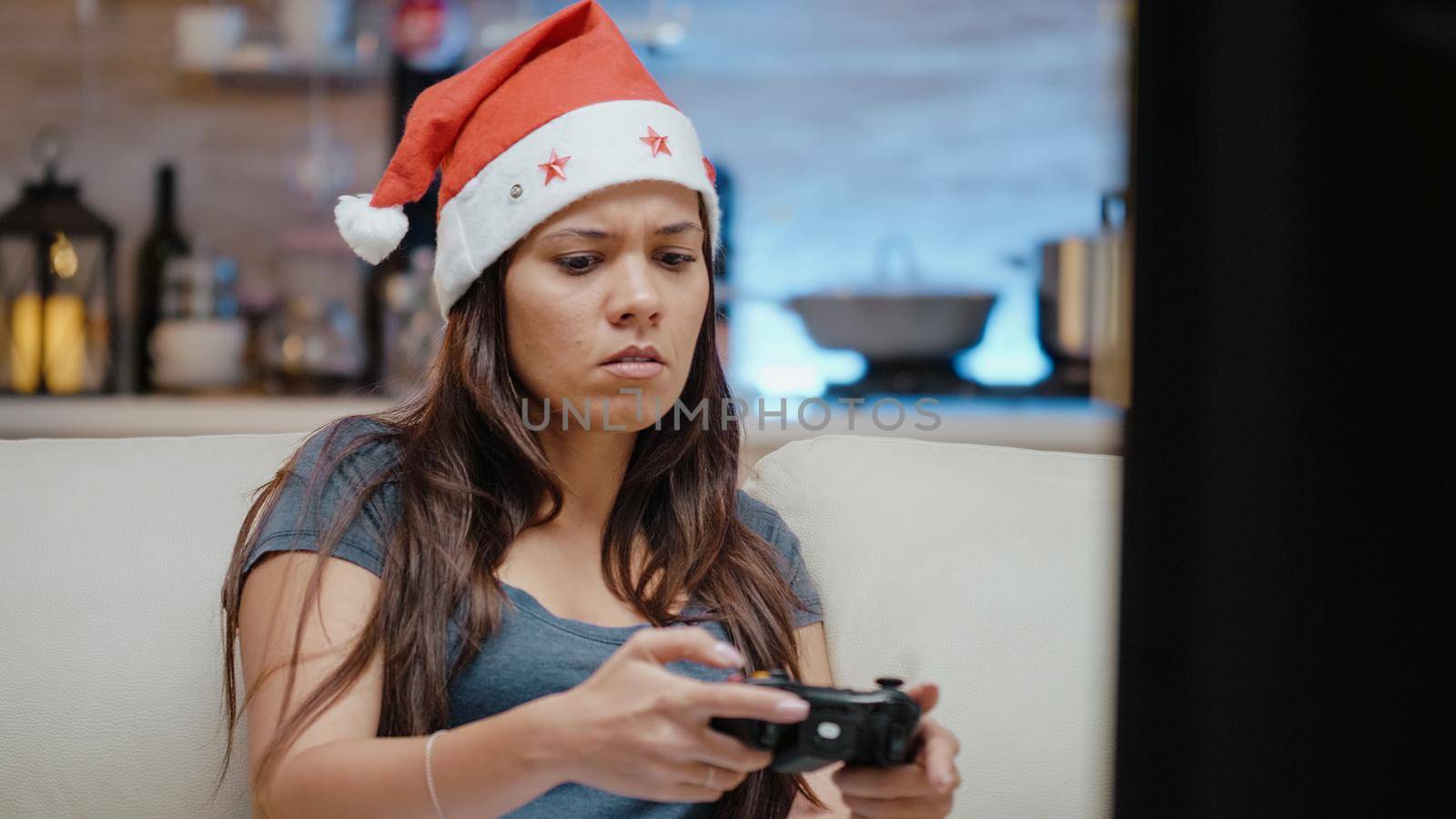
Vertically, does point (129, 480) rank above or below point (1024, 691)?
above

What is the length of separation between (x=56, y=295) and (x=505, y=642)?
1925mm

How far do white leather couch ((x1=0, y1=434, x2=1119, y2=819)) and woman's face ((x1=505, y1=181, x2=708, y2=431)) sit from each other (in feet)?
1.05

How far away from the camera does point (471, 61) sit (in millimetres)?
2590

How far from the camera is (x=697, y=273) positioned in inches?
45.1

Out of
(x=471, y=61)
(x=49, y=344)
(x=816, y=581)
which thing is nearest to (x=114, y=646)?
(x=816, y=581)

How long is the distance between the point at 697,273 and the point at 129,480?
590mm

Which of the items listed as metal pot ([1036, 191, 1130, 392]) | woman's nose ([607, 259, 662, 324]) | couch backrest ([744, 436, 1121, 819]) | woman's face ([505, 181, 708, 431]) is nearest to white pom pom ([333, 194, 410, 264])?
woman's face ([505, 181, 708, 431])

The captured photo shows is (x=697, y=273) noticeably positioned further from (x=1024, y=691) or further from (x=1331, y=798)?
(x=1331, y=798)

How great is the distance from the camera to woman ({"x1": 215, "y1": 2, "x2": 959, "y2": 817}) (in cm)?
97

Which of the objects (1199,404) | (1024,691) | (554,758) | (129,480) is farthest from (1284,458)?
(129,480)

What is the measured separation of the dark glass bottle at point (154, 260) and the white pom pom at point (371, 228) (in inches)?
64.6

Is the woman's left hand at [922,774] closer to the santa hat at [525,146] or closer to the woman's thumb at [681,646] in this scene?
the woman's thumb at [681,646]

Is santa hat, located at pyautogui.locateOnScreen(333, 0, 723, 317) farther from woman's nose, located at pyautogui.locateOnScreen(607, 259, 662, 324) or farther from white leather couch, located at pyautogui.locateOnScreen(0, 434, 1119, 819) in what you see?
white leather couch, located at pyautogui.locateOnScreen(0, 434, 1119, 819)

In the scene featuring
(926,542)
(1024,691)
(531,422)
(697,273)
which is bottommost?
(1024,691)
